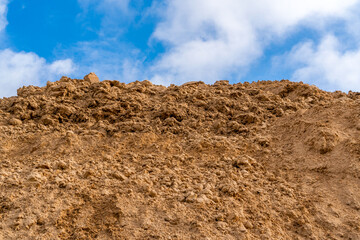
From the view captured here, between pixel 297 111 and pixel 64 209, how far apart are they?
192 inches

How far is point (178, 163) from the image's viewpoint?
5148 millimetres

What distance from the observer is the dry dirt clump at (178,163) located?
389 cm

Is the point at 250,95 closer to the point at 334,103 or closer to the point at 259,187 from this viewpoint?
the point at 334,103

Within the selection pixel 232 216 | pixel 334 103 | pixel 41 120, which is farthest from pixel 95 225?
pixel 334 103

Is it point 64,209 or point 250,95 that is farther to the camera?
point 250,95

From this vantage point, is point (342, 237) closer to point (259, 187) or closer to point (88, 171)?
point (259, 187)

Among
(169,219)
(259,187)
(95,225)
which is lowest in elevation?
(95,225)

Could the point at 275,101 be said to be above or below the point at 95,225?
above

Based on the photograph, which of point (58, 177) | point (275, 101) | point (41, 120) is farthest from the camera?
point (275, 101)

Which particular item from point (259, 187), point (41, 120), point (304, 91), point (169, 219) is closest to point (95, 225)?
point (169, 219)

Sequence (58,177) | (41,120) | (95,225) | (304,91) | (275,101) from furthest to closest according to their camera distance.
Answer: (304,91)
(275,101)
(41,120)
(58,177)
(95,225)

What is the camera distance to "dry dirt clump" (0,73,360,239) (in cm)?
389

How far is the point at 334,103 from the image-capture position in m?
6.92

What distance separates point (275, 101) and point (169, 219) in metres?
4.46
